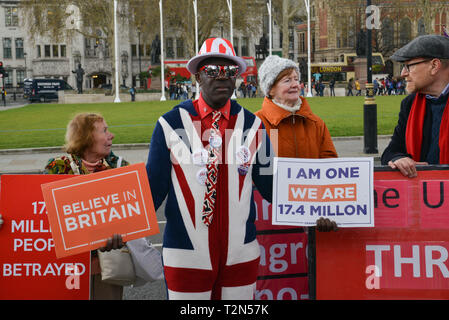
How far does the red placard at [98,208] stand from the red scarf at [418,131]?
5.18 ft

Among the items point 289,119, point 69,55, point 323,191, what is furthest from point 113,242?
point 69,55

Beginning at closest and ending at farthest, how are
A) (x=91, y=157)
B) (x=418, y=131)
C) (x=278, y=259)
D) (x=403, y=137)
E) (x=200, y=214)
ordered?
1. (x=200, y=214)
2. (x=418, y=131)
3. (x=403, y=137)
4. (x=91, y=157)
5. (x=278, y=259)

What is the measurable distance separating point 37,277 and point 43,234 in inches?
10.1

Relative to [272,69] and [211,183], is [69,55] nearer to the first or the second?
[272,69]

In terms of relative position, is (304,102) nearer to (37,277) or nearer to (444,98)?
(444,98)

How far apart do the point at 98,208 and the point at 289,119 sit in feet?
4.89

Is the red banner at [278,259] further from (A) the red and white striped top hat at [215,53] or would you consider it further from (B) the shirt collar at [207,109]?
(A) the red and white striped top hat at [215,53]

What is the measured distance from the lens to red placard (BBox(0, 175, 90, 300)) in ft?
12.1

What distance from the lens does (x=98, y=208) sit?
3201 mm

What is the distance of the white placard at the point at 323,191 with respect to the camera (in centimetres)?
332

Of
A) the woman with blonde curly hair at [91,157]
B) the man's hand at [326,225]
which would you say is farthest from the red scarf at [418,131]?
the woman with blonde curly hair at [91,157]
